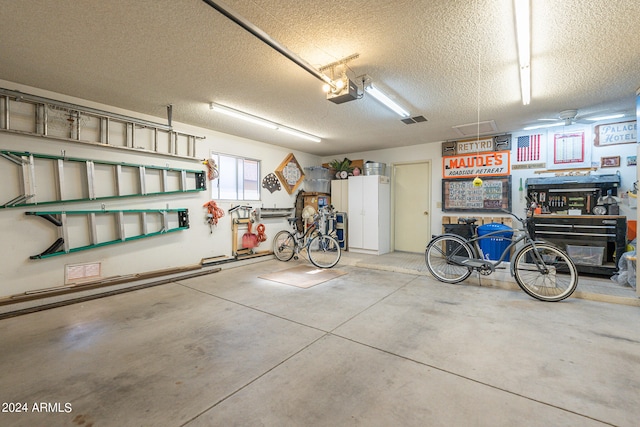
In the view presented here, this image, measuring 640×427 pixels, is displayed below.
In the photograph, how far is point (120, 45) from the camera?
2422 millimetres

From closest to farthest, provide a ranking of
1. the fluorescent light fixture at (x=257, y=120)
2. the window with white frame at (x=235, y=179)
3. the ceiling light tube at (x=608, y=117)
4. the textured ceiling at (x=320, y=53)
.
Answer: the textured ceiling at (x=320, y=53), the fluorescent light fixture at (x=257, y=120), the ceiling light tube at (x=608, y=117), the window with white frame at (x=235, y=179)

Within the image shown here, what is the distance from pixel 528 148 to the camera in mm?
5043

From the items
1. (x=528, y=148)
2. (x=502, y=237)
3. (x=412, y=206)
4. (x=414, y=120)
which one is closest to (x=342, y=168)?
(x=412, y=206)

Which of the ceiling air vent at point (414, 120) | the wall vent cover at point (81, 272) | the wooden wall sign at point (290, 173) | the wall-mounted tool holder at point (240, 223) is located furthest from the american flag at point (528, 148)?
the wall vent cover at point (81, 272)

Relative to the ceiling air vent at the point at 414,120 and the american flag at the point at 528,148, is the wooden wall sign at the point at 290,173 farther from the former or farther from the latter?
the american flag at the point at 528,148

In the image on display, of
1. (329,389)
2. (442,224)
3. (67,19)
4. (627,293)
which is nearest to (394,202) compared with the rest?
(442,224)

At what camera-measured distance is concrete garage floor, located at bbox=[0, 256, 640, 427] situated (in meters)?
1.54

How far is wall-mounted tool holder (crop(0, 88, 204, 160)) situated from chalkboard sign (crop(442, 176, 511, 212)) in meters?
5.36

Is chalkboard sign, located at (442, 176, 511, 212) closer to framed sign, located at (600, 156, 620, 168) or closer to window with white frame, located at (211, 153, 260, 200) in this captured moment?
framed sign, located at (600, 156, 620, 168)

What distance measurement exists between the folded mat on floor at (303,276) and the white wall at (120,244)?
131 centimetres

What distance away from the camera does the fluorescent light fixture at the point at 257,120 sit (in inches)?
153

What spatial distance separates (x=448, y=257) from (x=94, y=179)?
536 cm

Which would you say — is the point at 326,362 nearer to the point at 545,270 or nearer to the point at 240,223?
the point at 545,270

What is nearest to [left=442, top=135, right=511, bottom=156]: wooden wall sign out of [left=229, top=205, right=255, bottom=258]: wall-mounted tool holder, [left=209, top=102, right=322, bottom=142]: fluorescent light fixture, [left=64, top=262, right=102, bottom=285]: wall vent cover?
[left=209, top=102, right=322, bottom=142]: fluorescent light fixture
